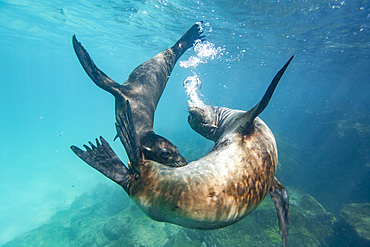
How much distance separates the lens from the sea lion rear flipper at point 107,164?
164cm

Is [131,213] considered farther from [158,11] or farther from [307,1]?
[307,1]

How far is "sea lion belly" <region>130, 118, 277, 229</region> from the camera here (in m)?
1.34

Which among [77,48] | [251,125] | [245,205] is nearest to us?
[245,205]

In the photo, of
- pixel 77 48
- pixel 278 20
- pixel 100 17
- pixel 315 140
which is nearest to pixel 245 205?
pixel 77 48

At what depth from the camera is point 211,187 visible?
1395 mm

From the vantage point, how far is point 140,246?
291 inches

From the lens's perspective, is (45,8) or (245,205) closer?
(245,205)

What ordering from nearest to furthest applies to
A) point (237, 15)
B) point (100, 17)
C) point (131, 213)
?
point (131, 213), point (237, 15), point (100, 17)

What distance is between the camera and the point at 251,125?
5.86 feet

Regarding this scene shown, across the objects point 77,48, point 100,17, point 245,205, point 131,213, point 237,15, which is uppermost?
point 237,15

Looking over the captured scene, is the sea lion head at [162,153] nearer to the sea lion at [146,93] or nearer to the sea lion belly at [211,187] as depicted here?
the sea lion at [146,93]

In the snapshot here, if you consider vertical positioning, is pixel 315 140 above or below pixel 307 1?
below

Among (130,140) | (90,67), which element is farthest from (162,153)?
(90,67)

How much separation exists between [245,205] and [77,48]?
3.02 meters
